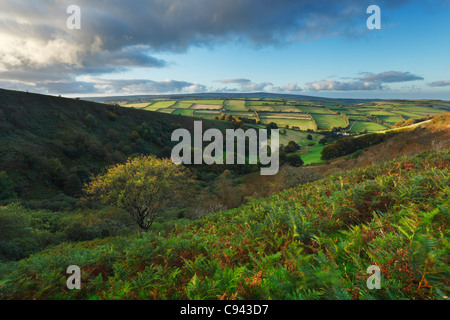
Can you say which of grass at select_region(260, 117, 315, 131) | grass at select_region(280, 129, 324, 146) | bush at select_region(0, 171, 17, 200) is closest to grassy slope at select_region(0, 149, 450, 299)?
bush at select_region(0, 171, 17, 200)

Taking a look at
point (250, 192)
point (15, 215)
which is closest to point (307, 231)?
point (15, 215)

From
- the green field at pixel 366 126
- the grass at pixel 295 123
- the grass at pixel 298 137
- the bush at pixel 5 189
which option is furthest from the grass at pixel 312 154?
the bush at pixel 5 189

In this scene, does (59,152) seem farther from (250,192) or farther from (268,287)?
(268,287)

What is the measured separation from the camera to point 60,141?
4484 cm

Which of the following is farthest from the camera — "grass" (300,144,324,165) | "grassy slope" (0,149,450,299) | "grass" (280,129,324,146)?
"grass" (280,129,324,146)

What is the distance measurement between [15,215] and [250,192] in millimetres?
28513

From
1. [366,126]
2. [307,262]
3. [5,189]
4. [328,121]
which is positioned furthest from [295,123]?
[307,262]

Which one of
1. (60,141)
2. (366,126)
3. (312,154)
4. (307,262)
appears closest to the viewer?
(307,262)

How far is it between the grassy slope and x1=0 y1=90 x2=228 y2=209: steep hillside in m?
30.4

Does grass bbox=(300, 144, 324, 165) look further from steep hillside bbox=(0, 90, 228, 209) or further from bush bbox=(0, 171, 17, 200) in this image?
bush bbox=(0, 171, 17, 200)

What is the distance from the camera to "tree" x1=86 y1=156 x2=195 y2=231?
16.5 m

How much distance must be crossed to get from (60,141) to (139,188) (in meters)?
42.1

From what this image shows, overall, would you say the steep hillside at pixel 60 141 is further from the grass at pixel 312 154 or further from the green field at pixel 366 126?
the green field at pixel 366 126

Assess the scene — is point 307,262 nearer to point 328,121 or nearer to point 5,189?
point 5,189
